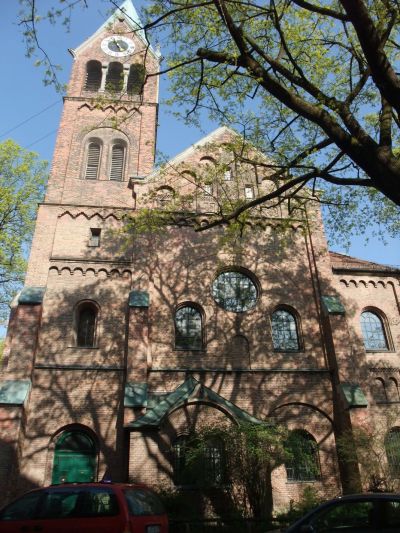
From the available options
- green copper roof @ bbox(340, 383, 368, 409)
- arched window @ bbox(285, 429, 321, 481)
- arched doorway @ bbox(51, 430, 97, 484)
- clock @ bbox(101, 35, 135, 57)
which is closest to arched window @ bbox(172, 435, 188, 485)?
arched doorway @ bbox(51, 430, 97, 484)

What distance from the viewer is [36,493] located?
25.0ft

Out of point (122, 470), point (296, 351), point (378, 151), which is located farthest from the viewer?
point (296, 351)

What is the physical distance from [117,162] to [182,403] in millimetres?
11719

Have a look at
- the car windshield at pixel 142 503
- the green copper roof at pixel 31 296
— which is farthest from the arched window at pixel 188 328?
the car windshield at pixel 142 503

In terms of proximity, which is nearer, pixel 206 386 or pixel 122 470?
pixel 122 470

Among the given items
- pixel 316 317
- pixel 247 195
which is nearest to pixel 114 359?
pixel 316 317

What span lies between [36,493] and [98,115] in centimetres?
1778

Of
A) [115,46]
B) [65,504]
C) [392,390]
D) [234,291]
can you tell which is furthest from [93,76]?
[65,504]

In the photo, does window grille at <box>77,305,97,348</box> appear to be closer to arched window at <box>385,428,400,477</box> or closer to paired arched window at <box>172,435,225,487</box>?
paired arched window at <box>172,435,225,487</box>

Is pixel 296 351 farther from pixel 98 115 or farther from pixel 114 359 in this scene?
pixel 98 115

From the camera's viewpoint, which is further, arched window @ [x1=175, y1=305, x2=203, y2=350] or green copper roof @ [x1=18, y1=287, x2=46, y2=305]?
arched window @ [x1=175, y1=305, x2=203, y2=350]

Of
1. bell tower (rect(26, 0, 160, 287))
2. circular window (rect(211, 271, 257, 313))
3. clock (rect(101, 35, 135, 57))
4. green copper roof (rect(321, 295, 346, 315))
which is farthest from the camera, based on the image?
clock (rect(101, 35, 135, 57))

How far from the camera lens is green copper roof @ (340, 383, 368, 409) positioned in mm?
14375

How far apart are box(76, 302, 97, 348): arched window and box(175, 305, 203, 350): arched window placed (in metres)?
2.93
